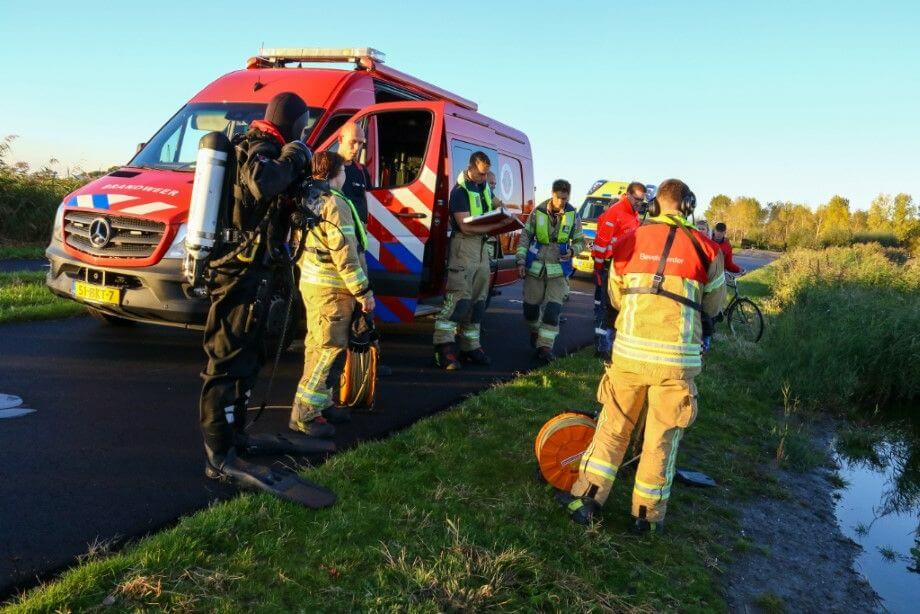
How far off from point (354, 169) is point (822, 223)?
55.2 m

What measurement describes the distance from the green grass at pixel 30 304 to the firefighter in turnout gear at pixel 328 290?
4417 millimetres

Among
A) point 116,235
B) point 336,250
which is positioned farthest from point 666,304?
point 116,235

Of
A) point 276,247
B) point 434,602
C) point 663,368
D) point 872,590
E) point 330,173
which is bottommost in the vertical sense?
point 872,590

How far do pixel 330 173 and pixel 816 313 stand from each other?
9.50 m

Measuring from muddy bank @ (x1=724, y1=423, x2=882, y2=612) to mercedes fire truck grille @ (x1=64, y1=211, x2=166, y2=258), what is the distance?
16.7 feet

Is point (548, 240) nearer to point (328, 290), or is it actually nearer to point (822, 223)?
point (328, 290)

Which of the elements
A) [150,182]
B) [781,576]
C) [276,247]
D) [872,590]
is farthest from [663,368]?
[150,182]

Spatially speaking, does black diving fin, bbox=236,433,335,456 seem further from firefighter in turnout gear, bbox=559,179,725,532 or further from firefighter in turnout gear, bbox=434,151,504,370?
firefighter in turnout gear, bbox=434,151,504,370

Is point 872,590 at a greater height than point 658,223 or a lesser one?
lesser

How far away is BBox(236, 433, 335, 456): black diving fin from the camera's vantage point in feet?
14.3

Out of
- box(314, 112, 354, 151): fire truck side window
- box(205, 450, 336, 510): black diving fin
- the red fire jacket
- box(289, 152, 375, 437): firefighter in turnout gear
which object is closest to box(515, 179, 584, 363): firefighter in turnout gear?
the red fire jacket

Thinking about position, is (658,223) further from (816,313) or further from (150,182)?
(816,313)

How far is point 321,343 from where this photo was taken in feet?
15.7

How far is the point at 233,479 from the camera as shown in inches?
152
